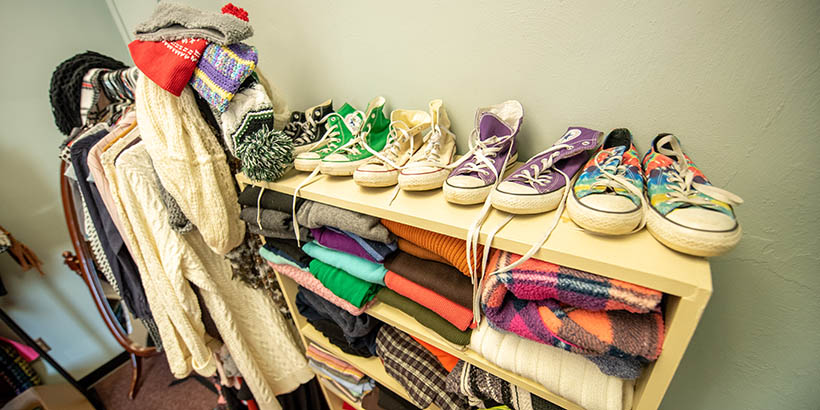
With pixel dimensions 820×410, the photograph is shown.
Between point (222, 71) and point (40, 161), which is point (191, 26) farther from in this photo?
point (40, 161)

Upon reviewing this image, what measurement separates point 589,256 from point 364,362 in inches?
29.0

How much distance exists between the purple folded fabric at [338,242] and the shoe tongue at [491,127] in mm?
336

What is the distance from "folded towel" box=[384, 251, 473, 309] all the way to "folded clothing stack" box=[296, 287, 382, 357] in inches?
9.9

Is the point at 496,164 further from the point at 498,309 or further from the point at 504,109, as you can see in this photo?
the point at 498,309

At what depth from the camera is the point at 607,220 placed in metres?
0.34

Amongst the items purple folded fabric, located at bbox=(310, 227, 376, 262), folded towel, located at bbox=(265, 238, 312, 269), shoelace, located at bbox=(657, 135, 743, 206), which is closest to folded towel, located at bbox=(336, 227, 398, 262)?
purple folded fabric, located at bbox=(310, 227, 376, 262)

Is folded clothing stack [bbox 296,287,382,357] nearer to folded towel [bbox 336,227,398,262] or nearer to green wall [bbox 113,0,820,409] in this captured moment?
folded towel [bbox 336,227,398,262]

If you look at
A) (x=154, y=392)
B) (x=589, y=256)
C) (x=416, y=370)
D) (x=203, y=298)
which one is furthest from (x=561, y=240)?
(x=154, y=392)

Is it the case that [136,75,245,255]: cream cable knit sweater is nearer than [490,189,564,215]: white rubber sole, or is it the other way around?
[490,189,564,215]: white rubber sole

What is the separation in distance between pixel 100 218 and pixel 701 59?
1507mm

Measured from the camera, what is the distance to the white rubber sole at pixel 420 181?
499 mm

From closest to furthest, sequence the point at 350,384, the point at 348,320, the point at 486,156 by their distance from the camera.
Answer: the point at 486,156 → the point at 348,320 → the point at 350,384

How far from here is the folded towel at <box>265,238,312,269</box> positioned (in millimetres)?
721

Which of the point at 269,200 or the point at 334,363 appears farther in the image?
the point at 334,363
